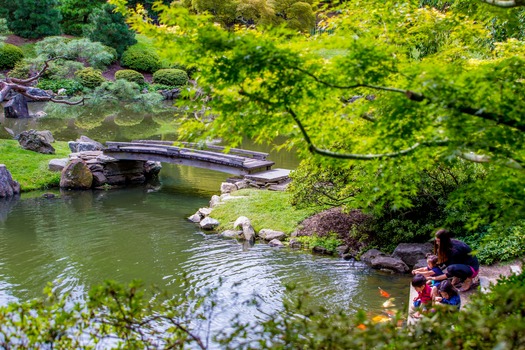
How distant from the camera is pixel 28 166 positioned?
17938 mm

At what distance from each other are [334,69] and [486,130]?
4.37 ft

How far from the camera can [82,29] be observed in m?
44.8

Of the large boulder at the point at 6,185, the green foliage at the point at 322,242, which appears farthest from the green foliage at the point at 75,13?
the green foliage at the point at 322,242

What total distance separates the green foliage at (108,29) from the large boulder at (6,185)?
28.0 meters

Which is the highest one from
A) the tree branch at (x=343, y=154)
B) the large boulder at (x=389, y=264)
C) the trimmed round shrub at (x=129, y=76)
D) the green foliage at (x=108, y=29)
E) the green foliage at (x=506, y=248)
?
the green foliage at (x=108, y=29)

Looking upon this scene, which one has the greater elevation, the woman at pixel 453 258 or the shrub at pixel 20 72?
the shrub at pixel 20 72

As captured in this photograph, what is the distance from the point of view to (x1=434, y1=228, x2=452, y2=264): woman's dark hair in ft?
24.1

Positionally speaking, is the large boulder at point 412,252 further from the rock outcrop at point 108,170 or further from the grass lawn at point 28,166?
the grass lawn at point 28,166

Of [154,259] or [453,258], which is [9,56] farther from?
[453,258]

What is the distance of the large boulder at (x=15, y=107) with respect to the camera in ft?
95.6

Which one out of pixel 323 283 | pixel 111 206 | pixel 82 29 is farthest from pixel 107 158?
pixel 82 29

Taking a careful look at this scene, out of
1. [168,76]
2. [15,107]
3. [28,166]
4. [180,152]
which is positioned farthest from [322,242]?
[168,76]

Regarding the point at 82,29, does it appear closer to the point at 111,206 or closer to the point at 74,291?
the point at 111,206

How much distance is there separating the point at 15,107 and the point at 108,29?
49.4ft
